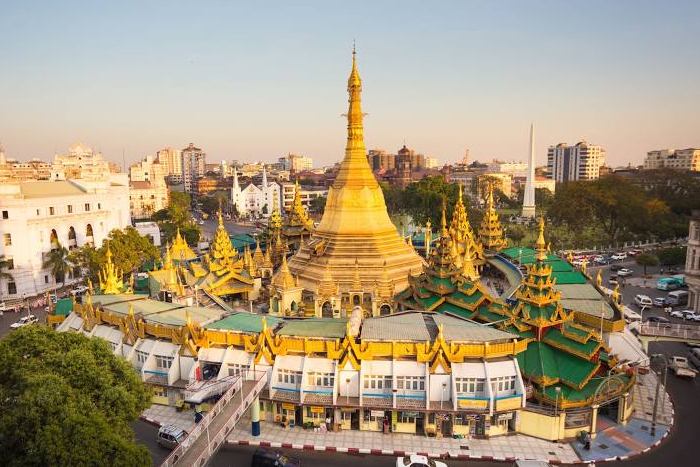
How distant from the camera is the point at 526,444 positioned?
22.5 m

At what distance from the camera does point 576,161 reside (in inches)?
7279

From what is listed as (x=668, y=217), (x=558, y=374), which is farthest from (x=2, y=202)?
(x=668, y=217)

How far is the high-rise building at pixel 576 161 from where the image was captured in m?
181

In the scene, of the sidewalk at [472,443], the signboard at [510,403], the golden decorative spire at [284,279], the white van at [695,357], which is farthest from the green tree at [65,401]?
the white van at [695,357]

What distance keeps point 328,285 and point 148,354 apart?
1387 cm

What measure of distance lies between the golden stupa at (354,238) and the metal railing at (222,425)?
14.0 m

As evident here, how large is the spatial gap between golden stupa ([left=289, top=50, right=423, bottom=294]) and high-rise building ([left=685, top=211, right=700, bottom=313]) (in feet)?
85.3

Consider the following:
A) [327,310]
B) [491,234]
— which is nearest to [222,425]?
[327,310]

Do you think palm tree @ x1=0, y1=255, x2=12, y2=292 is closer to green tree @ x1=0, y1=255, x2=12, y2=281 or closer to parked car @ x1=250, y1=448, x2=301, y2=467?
green tree @ x1=0, y1=255, x2=12, y2=281

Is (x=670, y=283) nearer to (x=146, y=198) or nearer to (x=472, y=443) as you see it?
(x=472, y=443)

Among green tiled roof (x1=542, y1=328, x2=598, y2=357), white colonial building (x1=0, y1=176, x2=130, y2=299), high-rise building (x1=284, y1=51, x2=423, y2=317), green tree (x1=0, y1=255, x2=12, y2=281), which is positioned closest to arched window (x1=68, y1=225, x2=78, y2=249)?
white colonial building (x1=0, y1=176, x2=130, y2=299)

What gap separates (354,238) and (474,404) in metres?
Answer: 20.3

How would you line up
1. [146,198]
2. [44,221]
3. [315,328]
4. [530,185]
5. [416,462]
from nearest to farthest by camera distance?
1. [416,462]
2. [315,328]
3. [44,221]
4. [530,185]
5. [146,198]

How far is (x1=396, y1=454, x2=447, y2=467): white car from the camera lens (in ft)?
65.8
